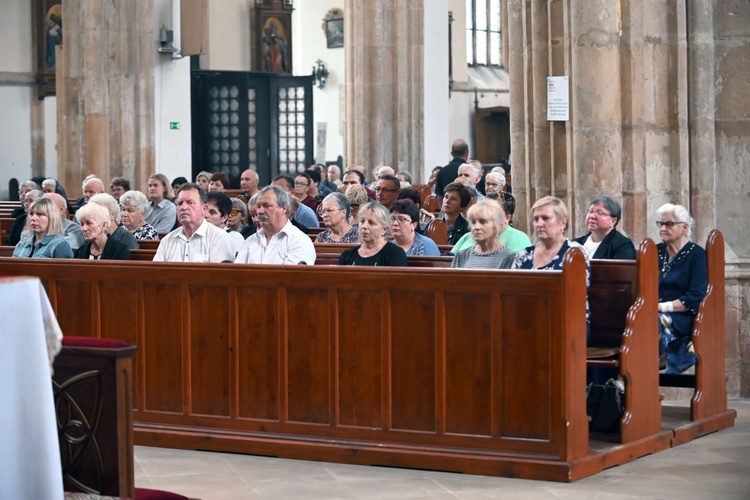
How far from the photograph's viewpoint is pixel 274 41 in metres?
29.1

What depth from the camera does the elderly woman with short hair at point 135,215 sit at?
1012 centimetres

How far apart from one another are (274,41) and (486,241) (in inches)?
893

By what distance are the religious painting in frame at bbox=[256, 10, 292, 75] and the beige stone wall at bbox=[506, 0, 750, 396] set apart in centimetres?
2049

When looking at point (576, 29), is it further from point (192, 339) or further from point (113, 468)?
point (113, 468)

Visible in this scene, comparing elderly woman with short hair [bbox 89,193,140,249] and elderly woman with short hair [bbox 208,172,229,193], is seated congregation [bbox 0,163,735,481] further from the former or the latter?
elderly woman with short hair [bbox 208,172,229,193]

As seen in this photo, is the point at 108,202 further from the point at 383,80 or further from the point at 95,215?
the point at 383,80

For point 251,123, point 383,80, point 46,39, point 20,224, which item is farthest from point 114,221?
point 46,39

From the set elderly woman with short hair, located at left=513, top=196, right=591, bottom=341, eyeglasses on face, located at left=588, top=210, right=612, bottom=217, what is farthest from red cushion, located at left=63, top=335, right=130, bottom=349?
eyeglasses on face, located at left=588, top=210, right=612, bottom=217

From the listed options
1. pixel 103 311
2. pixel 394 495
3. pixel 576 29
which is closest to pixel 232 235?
pixel 103 311

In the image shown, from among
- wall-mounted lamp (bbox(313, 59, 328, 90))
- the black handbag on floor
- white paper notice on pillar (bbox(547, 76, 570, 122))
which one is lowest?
the black handbag on floor

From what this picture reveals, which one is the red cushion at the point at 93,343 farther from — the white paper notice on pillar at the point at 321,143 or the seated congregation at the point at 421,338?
the white paper notice on pillar at the point at 321,143

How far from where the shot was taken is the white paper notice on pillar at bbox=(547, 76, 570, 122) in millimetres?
8602

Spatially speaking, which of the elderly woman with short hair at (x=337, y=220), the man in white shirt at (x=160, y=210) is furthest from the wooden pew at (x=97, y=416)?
the man in white shirt at (x=160, y=210)

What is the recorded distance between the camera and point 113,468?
14.3 ft
